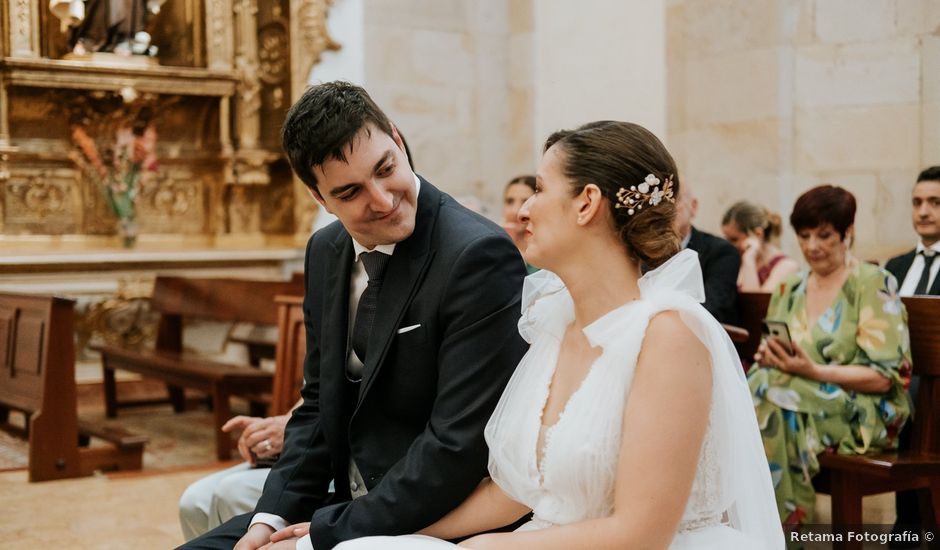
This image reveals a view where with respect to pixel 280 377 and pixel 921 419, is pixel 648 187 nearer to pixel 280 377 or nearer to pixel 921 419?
pixel 921 419

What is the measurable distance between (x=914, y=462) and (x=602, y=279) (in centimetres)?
214

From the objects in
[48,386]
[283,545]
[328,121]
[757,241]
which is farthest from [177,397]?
[328,121]

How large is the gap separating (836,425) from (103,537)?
297 centimetres

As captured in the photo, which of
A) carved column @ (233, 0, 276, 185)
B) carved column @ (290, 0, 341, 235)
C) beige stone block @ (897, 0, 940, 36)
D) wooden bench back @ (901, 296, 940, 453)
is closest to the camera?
wooden bench back @ (901, 296, 940, 453)

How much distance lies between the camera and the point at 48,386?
5.73m

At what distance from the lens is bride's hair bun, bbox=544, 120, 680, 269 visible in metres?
2.12

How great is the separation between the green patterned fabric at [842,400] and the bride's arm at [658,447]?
2.14 metres

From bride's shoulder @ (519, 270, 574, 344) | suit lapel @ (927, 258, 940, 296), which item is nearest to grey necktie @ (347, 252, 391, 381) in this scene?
bride's shoulder @ (519, 270, 574, 344)

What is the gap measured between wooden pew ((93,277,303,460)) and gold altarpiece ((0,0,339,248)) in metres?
1.45

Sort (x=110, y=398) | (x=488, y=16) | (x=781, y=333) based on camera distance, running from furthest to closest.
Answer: (x=488, y=16), (x=110, y=398), (x=781, y=333)

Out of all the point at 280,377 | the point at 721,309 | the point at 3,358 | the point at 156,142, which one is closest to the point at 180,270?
the point at 156,142

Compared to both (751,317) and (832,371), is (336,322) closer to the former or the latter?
(832,371)

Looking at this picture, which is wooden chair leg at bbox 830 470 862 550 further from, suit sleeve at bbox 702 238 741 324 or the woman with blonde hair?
the woman with blonde hair

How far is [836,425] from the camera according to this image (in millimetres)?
3984
